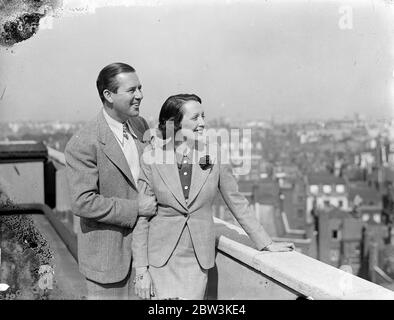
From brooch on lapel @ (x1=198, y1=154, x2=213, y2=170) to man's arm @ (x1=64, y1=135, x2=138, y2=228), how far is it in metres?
0.30

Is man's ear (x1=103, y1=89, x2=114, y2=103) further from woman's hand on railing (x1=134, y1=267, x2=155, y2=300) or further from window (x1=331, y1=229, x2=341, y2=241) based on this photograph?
window (x1=331, y1=229, x2=341, y2=241)

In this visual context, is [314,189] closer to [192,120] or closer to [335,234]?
[335,234]

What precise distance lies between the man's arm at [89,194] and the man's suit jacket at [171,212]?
83 mm

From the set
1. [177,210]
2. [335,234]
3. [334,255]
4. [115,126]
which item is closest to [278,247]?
[177,210]

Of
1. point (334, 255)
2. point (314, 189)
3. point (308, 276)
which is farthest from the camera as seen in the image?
point (314, 189)

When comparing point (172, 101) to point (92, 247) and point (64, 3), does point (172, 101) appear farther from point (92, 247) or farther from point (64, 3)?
point (64, 3)

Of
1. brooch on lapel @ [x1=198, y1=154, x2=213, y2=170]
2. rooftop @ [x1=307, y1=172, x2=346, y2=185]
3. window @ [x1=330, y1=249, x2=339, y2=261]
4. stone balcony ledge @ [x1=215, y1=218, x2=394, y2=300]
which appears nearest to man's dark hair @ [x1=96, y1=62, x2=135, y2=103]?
brooch on lapel @ [x1=198, y1=154, x2=213, y2=170]

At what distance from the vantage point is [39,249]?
2766 mm

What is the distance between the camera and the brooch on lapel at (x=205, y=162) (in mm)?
2166

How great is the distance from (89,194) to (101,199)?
0.05 m

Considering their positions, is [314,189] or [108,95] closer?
[108,95]

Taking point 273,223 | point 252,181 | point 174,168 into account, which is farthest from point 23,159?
point 252,181

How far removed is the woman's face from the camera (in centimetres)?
210

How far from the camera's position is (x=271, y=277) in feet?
7.23
